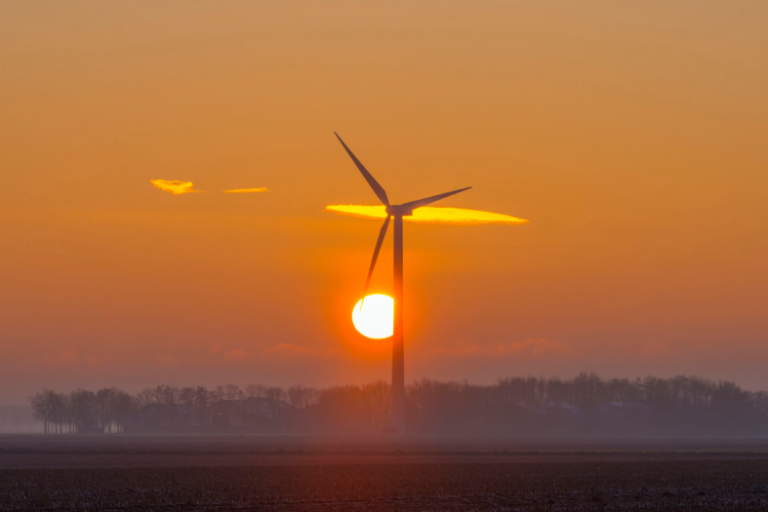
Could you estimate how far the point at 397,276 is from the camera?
11812 cm

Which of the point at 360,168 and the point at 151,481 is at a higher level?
the point at 360,168

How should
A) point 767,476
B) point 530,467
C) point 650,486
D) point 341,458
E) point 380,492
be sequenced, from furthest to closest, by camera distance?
1. point 341,458
2. point 530,467
3. point 767,476
4. point 650,486
5. point 380,492

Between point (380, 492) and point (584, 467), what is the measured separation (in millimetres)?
25764

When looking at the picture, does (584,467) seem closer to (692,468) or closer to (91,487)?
(692,468)

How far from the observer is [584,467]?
67625mm

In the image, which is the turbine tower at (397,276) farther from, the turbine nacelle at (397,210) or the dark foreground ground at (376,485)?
the dark foreground ground at (376,485)

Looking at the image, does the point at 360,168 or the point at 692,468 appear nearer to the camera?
the point at 692,468

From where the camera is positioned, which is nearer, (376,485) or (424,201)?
(376,485)

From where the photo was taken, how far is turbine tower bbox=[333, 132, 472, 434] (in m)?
117

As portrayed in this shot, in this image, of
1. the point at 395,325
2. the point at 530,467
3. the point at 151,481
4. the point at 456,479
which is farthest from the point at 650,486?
the point at 395,325

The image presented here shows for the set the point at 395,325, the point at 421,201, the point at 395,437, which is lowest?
the point at 395,437

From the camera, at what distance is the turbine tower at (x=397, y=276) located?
116562 millimetres

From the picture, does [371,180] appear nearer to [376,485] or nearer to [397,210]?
[397,210]

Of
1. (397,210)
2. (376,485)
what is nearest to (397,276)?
(397,210)
